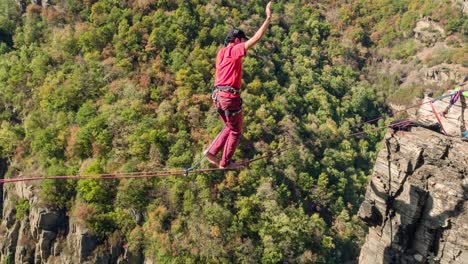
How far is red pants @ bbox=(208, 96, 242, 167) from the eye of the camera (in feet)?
32.2

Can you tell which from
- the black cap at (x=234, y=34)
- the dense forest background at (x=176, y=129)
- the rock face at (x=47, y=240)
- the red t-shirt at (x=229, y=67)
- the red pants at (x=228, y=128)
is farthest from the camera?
the dense forest background at (x=176, y=129)

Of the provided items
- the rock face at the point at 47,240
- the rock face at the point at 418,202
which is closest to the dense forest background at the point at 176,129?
the rock face at the point at 47,240

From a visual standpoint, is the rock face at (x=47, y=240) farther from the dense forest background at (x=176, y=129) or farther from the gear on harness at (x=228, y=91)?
the gear on harness at (x=228, y=91)

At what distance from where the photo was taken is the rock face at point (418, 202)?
41.4 feet

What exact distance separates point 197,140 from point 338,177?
1614cm

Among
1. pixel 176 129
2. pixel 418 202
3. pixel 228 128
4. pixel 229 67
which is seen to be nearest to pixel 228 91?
pixel 229 67

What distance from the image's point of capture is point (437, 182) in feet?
42.5

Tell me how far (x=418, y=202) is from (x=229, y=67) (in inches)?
321

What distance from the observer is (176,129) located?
37781mm

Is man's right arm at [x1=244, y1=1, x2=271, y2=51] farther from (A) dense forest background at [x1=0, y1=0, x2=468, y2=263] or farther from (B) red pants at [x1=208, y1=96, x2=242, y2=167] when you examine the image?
(A) dense forest background at [x1=0, y1=0, x2=468, y2=263]

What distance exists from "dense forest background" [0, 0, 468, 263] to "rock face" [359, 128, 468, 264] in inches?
784

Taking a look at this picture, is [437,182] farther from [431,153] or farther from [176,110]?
[176,110]

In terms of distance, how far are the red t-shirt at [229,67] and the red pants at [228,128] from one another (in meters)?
0.20

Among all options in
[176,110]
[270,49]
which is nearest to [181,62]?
[176,110]
